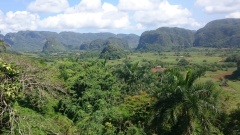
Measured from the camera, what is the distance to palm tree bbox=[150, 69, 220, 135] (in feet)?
34.0

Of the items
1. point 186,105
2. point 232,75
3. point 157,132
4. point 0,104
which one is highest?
point 0,104

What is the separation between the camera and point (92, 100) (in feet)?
50.8

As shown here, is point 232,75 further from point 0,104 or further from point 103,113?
point 0,104

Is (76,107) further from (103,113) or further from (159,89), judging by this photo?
(159,89)

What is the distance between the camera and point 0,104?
5.05 m

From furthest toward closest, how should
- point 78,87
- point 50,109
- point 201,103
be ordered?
point 78,87
point 50,109
point 201,103

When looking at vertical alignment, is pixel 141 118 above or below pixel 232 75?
above

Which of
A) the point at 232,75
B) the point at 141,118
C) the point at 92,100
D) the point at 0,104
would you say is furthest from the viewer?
the point at 232,75

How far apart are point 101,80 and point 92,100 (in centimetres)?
262

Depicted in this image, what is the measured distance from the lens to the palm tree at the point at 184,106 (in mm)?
10375

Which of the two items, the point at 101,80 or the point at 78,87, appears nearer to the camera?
the point at 78,87

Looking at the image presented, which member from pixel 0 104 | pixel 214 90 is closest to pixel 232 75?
pixel 214 90

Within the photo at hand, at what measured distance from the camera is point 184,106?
34.8ft

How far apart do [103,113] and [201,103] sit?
4.01 metres
